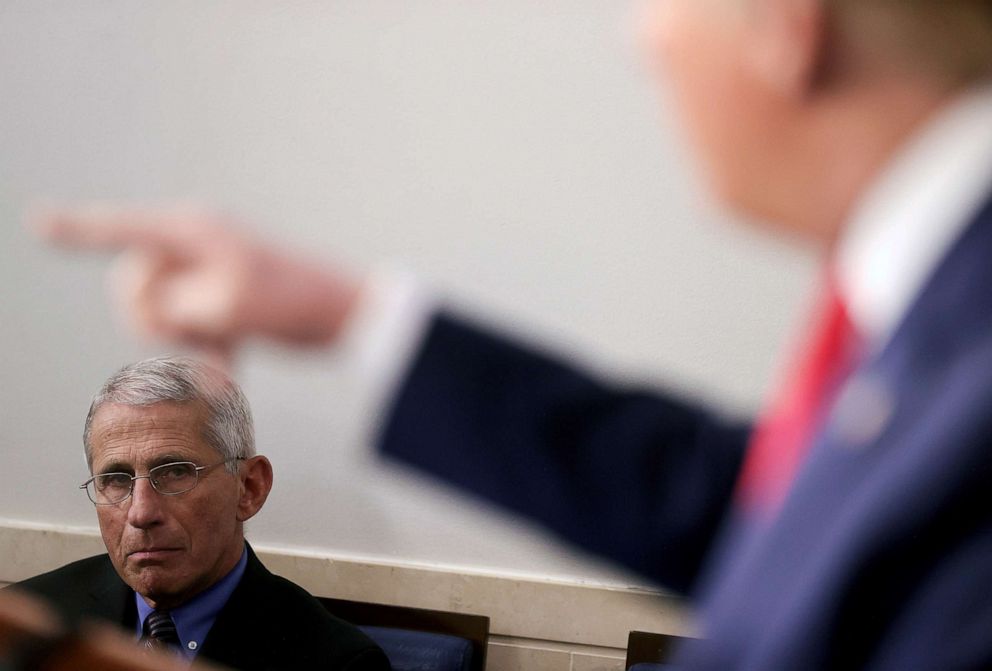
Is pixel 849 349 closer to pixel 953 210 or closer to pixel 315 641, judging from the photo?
pixel 953 210

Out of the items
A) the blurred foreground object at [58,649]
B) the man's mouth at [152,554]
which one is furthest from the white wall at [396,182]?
the blurred foreground object at [58,649]

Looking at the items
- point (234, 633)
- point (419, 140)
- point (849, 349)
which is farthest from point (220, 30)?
point (849, 349)

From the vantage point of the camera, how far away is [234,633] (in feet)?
5.48

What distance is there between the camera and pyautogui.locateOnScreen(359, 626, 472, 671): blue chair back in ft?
6.79

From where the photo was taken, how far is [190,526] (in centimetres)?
170

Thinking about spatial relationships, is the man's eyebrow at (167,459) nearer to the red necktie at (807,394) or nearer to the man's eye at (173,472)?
the man's eye at (173,472)

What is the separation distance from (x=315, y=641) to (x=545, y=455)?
99 centimetres

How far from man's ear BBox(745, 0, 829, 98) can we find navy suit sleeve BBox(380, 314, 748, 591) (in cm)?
25

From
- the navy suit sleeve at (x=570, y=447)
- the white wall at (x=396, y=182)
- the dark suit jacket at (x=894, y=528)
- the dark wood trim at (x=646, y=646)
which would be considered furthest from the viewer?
the dark wood trim at (x=646, y=646)

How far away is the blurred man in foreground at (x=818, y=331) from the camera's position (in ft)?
1.54

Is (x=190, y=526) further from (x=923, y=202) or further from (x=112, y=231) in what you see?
(x=923, y=202)

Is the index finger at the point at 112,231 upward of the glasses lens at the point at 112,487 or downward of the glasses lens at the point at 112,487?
upward

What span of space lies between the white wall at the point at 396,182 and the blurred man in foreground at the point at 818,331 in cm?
115

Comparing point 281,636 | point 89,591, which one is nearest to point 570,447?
point 281,636
